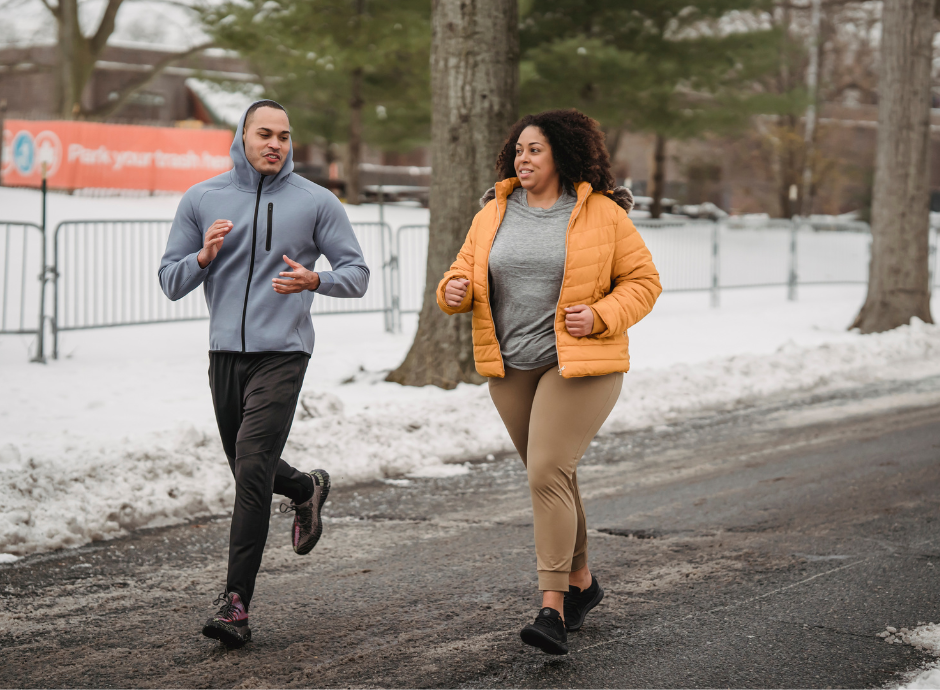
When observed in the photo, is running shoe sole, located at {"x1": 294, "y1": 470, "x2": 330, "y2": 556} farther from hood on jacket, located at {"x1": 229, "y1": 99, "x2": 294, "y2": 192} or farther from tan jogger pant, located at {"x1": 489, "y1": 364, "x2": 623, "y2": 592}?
hood on jacket, located at {"x1": 229, "y1": 99, "x2": 294, "y2": 192}

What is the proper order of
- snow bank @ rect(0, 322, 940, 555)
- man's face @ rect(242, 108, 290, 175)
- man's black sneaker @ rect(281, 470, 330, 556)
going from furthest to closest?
snow bank @ rect(0, 322, 940, 555)
man's black sneaker @ rect(281, 470, 330, 556)
man's face @ rect(242, 108, 290, 175)

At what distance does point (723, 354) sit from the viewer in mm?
12922

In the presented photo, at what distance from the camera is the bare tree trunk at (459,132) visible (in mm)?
9367

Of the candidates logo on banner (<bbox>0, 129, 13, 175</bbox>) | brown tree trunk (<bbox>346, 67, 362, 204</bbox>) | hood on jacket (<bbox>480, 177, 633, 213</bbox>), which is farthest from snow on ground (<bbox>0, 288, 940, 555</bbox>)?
logo on banner (<bbox>0, 129, 13, 175</bbox>)

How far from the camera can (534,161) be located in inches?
155

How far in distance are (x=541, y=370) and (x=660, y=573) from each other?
1.45 m

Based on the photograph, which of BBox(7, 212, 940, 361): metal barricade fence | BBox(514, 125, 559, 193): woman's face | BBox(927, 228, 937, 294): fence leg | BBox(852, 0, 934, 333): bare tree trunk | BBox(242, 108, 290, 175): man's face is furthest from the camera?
BBox(927, 228, 937, 294): fence leg

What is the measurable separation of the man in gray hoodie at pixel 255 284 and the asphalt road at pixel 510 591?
1.55 feet

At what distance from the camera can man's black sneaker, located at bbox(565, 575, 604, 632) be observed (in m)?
4.12

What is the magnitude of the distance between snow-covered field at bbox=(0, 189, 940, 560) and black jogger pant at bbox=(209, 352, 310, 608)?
1.72 meters

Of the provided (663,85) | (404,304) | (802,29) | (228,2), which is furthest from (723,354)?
(802,29)

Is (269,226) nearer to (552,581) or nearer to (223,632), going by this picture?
(223,632)

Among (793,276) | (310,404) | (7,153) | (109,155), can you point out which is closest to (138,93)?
(7,153)

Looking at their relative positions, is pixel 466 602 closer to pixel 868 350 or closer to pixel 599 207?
pixel 599 207
